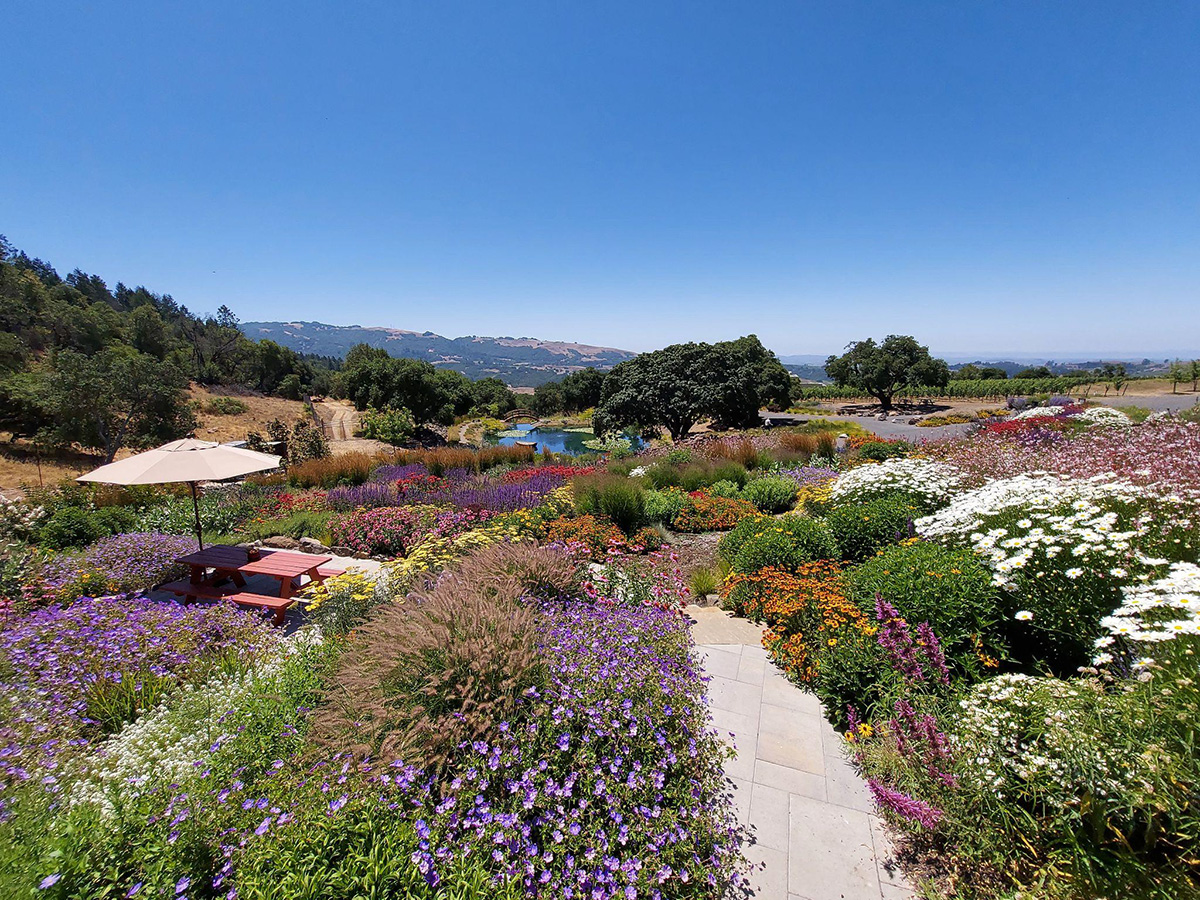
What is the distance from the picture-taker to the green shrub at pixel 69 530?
6.70 meters

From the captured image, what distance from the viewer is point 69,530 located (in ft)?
22.6

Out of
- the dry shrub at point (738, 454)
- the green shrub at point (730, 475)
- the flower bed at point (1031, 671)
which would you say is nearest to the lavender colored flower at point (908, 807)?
the flower bed at point (1031, 671)

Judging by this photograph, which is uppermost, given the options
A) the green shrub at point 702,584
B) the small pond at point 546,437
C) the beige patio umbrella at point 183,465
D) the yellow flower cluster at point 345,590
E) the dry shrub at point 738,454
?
the beige patio umbrella at point 183,465

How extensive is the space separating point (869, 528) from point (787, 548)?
1.12 m

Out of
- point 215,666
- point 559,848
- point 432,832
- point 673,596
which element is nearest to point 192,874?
point 432,832

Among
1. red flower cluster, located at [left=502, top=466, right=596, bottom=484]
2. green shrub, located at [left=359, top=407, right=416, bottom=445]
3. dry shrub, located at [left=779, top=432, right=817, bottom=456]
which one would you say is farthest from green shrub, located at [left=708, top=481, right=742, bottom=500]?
green shrub, located at [left=359, top=407, right=416, bottom=445]

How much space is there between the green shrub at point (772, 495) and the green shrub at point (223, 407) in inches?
1374

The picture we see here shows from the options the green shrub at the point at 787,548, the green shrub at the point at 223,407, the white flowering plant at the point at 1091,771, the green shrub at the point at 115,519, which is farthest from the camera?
the green shrub at the point at 223,407

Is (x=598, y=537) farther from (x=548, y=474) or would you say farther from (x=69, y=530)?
(x=69, y=530)

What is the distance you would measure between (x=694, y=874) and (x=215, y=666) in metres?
3.67

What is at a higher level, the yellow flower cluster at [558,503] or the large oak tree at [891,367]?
the large oak tree at [891,367]

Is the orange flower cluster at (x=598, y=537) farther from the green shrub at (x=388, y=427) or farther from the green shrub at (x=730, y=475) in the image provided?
the green shrub at (x=388, y=427)

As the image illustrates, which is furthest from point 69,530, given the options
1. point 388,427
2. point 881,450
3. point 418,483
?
point 388,427

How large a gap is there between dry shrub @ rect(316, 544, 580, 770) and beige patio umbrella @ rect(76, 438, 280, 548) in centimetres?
379
